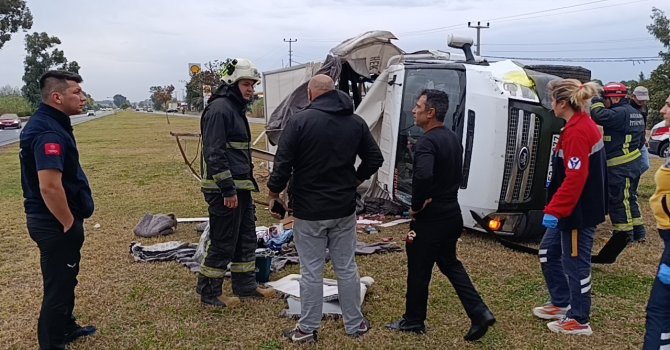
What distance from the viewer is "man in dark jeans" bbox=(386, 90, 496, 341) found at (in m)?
3.84

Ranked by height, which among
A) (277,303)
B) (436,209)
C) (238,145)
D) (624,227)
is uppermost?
(238,145)

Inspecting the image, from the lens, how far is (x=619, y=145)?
6445 mm

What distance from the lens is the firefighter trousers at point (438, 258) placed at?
3.94 meters

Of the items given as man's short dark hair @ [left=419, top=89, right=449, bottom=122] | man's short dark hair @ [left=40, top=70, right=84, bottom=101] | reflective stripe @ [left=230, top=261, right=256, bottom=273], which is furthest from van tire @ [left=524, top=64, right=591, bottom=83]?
man's short dark hair @ [left=40, top=70, right=84, bottom=101]

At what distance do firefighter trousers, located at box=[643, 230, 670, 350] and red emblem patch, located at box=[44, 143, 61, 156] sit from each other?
338cm

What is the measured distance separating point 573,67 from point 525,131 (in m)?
2.11

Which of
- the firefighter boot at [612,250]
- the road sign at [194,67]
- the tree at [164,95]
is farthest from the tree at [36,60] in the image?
the firefighter boot at [612,250]

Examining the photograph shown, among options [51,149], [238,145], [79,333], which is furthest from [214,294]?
[51,149]

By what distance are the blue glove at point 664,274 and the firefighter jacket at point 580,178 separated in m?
1.15

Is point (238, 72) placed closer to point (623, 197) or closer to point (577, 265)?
point (577, 265)

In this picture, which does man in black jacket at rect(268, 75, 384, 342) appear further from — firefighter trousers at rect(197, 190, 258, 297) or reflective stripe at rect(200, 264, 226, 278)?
reflective stripe at rect(200, 264, 226, 278)

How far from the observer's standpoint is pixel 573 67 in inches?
303

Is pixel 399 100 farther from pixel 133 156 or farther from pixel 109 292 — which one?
pixel 133 156

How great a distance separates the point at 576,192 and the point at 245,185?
8.35 ft
